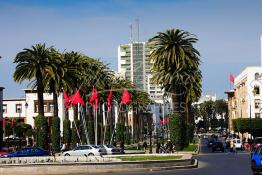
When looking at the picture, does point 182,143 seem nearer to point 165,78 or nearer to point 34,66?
point 165,78

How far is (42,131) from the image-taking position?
7056 centimetres

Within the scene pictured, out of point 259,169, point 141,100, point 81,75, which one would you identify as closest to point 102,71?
point 81,75

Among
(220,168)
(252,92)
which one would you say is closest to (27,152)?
(220,168)

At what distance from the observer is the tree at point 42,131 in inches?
2758

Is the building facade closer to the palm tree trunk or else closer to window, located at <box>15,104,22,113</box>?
window, located at <box>15,104,22,113</box>

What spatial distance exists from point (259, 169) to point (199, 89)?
61.5m

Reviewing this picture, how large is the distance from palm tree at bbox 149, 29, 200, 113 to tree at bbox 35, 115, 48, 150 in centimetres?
1552

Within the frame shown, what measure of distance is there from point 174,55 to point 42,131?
17.9 metres

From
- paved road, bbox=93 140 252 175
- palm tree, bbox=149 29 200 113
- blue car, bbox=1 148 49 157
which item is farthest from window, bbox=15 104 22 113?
paved road, bbox=93 140 252 175

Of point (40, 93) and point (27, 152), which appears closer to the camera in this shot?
point (27, 152)

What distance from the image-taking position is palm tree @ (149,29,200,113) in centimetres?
7400

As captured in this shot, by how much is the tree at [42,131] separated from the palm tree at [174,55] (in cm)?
1552

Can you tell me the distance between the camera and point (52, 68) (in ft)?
236

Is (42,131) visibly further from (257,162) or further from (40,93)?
(257,162)
